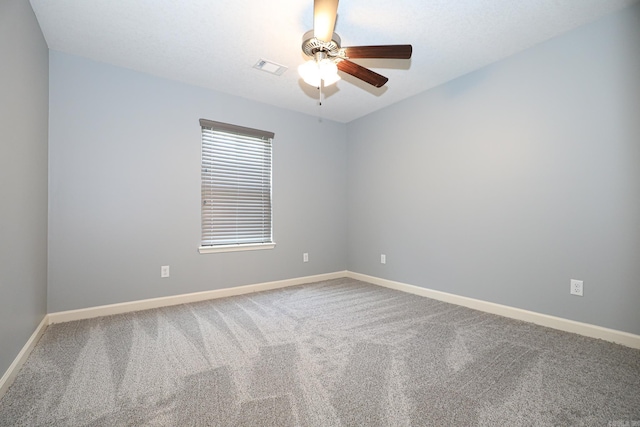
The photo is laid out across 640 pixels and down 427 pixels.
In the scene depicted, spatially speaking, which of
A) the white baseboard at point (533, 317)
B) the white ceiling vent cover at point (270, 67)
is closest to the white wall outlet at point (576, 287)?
the white baseboard at point (533, 317)

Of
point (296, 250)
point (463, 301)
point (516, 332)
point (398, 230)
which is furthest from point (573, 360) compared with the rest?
point (296, 250)

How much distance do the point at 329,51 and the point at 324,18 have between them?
24 centimetres

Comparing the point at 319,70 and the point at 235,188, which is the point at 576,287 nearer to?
the point at 319,70

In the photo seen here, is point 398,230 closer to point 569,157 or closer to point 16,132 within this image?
point 569,157

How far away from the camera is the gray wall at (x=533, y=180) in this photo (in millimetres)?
2084

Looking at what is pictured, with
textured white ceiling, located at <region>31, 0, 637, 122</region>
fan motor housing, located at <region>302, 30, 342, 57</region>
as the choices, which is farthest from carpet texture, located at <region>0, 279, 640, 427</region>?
textured white ceiling, located at <region>31, 0, 637, 122</region>

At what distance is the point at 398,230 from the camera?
368cm

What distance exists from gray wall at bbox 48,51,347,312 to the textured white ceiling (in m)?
0.30

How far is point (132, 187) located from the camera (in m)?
2.83

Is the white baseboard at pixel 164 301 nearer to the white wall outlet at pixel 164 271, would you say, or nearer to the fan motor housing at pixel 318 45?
the white wall outlet at pixel 164 271

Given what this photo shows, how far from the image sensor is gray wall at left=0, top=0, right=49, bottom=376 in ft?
5.22

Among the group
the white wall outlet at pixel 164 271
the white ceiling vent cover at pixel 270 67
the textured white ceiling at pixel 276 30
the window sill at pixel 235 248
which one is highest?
the textured white ceiling at pixel 276 30

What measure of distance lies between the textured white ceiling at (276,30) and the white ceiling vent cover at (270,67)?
0.21 ft

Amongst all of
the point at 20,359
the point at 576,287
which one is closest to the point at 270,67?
the point at 20,359
